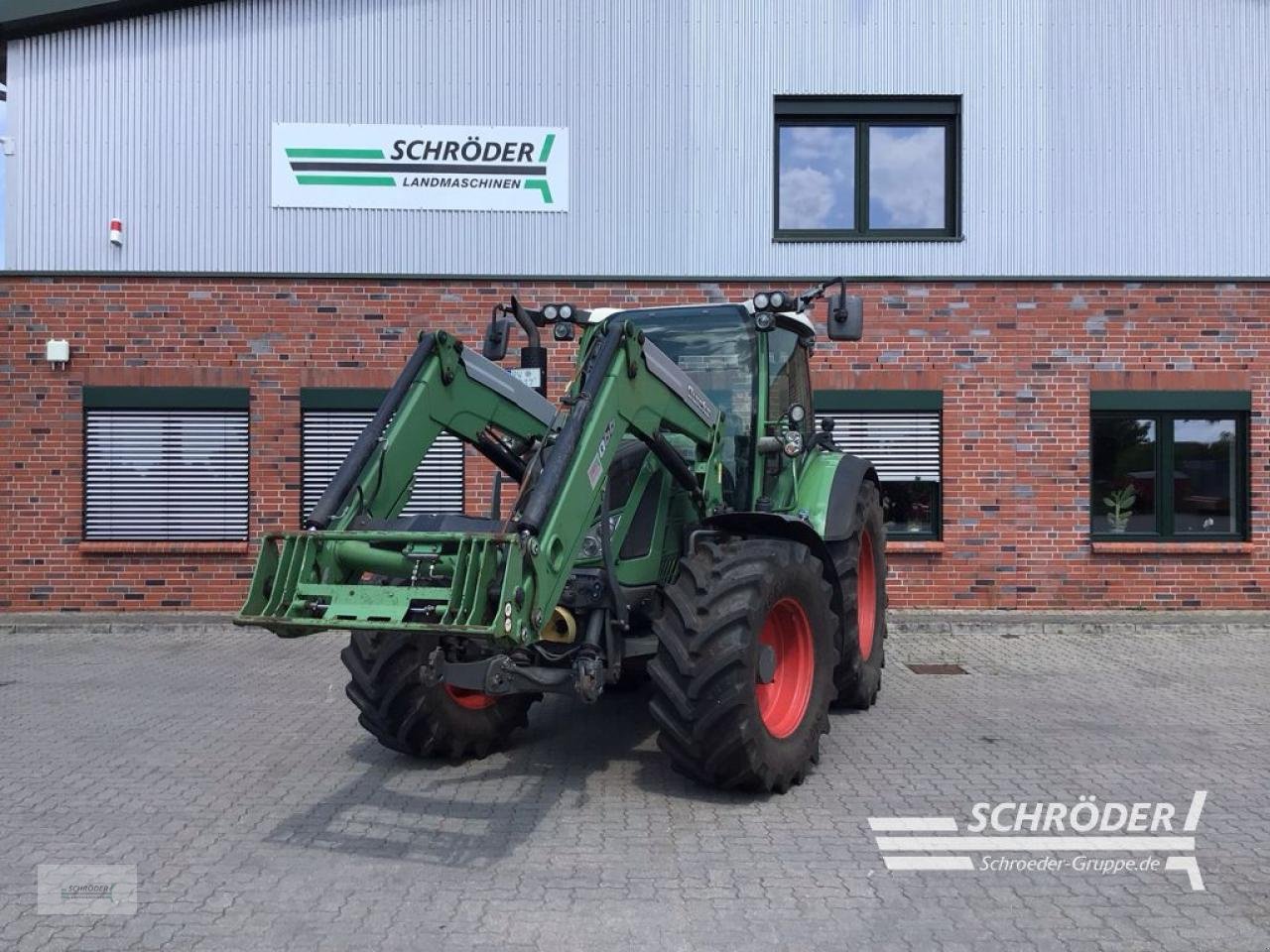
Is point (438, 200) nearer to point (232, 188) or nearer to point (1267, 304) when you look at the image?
point (232, 188)

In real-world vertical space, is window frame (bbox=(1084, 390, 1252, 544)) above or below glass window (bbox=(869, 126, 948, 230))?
below

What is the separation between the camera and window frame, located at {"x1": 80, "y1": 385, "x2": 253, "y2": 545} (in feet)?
36.1

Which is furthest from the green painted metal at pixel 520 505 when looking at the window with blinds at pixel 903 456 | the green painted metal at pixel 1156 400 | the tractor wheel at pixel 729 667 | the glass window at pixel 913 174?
the green painted metal at pixel 1156 400

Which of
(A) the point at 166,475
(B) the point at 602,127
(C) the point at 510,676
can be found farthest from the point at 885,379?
(A) the point at 166,475

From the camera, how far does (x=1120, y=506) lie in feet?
36.7

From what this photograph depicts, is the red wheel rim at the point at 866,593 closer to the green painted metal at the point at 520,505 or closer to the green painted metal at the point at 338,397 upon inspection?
the green painted metal at the point at 520,505

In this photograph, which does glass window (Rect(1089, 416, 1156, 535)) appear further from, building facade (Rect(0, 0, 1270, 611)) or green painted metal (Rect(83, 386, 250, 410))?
green painted metal (Rect(83, 386, 250, 410))

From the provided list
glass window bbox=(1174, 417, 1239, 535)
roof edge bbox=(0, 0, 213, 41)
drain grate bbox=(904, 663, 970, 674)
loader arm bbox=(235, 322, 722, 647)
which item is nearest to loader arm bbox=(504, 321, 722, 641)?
loader arm bbox=(235, 322, 722, 647)

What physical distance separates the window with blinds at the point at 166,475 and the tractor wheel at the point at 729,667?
7.40m

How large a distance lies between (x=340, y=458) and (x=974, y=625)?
21.8 ft

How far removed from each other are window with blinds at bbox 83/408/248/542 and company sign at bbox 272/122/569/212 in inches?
99.1

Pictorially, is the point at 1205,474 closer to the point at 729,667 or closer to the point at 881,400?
the point at 881,400

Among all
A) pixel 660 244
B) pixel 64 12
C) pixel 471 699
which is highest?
pixel 64 12

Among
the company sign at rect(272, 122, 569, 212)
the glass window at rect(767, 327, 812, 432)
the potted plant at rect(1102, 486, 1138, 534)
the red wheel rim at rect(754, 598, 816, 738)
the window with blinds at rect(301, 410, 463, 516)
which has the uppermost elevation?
the company sign at rect(272, 122, 569, 212)
